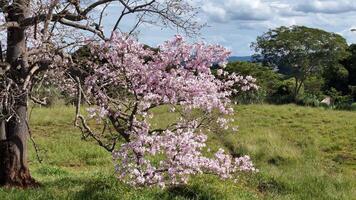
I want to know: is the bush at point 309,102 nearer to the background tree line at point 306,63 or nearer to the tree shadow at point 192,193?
the background tree line at point 306,63

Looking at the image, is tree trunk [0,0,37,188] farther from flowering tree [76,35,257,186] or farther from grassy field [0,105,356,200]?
flowering tree [76,35,257,186]

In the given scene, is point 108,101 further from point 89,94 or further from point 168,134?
point 168,134

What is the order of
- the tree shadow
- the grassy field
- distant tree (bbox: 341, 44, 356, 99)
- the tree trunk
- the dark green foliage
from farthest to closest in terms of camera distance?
1. distant tree (bbox: 341, 44, 356, 99)
2. the dark green foliage
3. the tree trunk
4. the grassy field
5. the tree shadow

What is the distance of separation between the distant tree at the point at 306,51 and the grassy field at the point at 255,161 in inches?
1141

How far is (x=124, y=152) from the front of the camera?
793 cm

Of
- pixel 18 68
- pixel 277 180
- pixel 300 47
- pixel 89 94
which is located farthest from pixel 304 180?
pixel 300 47

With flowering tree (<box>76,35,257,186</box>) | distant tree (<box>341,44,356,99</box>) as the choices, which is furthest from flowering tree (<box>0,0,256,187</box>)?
distant tree (<box>341,44,356,99</box>)

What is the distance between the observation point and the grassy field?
9.50 meters

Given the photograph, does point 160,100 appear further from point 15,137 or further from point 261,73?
point 261,73

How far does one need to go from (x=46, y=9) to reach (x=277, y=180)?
6272 mm

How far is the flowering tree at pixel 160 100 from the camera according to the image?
7891 millimetres

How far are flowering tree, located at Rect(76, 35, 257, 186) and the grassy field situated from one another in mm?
1132

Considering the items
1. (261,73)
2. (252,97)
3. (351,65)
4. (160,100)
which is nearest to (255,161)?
(160,100)

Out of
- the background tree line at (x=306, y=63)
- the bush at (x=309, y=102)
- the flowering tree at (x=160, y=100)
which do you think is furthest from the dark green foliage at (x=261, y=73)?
the flowering tree at (x=160, y=100)
